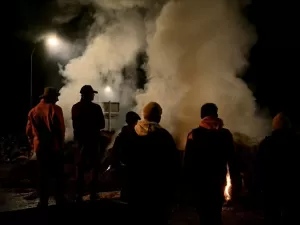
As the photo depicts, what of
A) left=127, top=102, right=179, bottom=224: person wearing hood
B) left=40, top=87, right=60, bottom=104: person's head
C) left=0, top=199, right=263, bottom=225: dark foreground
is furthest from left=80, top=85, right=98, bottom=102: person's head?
left=127, top=102, right=179, bottom=224: person wearing hood

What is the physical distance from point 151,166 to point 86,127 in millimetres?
2609

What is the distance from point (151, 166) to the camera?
3873mm

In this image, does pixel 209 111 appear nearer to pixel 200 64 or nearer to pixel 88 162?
pixel 88 162

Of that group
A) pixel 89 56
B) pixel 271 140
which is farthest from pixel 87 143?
pixel 89 56

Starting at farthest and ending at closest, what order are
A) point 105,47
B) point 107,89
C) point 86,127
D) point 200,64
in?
point 107,89, point 105,47, point 200,64, point 86,127

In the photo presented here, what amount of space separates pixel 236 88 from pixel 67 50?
9.95m

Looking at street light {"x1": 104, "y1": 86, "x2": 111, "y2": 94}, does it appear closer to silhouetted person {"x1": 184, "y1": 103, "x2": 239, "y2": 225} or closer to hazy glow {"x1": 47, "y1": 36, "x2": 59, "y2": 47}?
hazy glow {"x1": 47, "y1": 36, "x2": 59, "y2": 47}

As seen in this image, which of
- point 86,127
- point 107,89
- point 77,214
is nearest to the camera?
point 77,214

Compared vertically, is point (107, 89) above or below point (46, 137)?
above

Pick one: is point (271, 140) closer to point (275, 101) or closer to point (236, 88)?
point (236, 88)

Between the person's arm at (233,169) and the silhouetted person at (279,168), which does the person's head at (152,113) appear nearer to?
the person's arm at (233,169)

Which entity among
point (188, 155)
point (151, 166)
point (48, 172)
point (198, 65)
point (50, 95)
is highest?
point (198, 65)

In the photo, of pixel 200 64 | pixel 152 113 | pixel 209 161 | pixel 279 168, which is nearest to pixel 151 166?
pixel 152 113

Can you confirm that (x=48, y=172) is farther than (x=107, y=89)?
No
